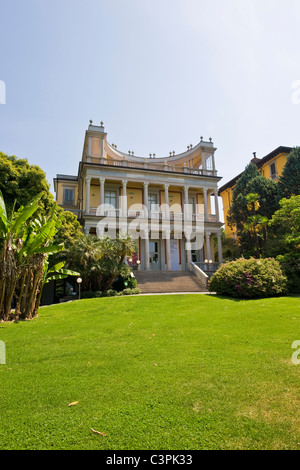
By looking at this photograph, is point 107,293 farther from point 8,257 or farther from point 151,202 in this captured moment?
point 151,202

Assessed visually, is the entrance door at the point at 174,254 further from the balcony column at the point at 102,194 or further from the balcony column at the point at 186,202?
the balcony column at the point at 102,194

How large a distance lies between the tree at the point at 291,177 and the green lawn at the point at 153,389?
2257 cm

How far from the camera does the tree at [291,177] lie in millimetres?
25406

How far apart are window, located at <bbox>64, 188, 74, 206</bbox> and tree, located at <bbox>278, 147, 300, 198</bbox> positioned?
23.5 metres

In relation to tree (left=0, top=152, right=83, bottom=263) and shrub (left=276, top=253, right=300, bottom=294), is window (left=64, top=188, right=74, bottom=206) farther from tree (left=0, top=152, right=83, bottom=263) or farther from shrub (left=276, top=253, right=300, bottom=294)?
shrub (left=276, top=253, right=300, bottom=294)

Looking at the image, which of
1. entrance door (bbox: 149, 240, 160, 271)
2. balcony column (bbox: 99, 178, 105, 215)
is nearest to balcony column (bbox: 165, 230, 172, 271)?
entrance door (bbox: 149, 240, 160, 271)

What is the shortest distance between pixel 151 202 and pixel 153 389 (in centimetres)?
2714

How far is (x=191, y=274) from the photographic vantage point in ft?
75.5

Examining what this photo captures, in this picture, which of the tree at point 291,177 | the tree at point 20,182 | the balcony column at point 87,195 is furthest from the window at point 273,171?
the tree at point 20,182

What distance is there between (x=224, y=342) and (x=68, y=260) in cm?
1345

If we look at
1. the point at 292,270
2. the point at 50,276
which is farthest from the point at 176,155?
the point at 50,276
